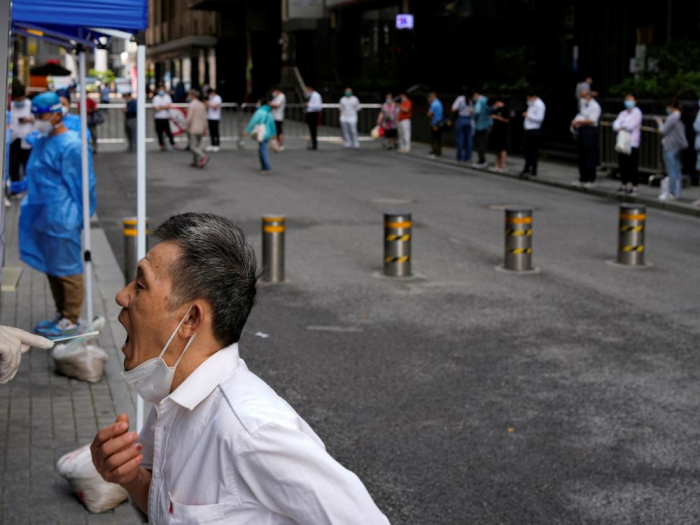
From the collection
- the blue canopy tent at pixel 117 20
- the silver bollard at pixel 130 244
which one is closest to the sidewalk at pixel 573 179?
the silver bollard at pixel 130 244

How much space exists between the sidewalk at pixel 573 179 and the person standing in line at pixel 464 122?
404 millimetres

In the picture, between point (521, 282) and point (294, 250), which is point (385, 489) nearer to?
point (521, 282)

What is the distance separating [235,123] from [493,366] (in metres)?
35.2

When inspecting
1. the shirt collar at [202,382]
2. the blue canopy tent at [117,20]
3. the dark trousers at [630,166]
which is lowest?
the dark trousers at [630,166]

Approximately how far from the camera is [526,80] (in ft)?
109

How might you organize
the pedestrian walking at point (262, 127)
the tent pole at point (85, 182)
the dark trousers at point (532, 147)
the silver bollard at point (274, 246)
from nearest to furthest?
the tent pole at point (85, 182) → the silver bollard at point (274, 246) → the dark trousers at point (532, 147) → the pedestrian walking at point (262, 127)

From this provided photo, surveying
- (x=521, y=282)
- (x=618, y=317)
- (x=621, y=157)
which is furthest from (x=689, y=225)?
(x=618, y=317)

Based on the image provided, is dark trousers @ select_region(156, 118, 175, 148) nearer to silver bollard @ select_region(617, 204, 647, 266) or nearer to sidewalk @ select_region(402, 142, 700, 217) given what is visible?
sidewalk @ select_region(402, 142, 700, 217)

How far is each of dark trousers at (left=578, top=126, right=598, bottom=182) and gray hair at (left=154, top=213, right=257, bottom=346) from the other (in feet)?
68.2

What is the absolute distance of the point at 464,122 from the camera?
28.9m

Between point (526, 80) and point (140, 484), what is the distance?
31.8 m

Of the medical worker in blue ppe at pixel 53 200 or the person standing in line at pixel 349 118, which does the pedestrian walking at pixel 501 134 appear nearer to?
the person standing in line at pixel 349 118

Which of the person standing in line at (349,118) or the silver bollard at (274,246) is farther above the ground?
the person standing in line at (349,118)

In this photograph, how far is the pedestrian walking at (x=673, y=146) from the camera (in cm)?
1992
